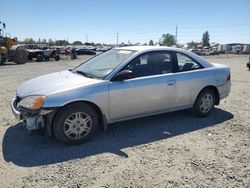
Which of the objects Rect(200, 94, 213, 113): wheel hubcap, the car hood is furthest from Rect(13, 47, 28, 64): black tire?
Rect(200, 94, 213, 113): wheel hubcap

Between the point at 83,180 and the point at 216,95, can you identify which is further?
the point at 216,95

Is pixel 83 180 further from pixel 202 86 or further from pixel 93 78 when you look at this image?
pixel 202 86

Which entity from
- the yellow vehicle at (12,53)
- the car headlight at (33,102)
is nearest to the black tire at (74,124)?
the car headlight at (33,102)

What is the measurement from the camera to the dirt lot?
309 cm

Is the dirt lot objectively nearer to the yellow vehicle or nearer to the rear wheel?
the yellow vehicle

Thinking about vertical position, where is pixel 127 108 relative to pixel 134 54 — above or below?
below

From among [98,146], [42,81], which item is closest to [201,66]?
[98,146]

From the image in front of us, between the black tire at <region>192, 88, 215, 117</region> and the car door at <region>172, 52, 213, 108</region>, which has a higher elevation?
the car door at <region>172, 52, 213, 108</region>

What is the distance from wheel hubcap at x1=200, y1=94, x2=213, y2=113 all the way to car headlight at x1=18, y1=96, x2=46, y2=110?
3300 millimetres

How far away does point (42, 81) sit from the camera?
4.51m

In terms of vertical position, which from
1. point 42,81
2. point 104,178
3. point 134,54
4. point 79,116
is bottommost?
point 104,178

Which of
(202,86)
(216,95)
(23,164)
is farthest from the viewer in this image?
(216,95)

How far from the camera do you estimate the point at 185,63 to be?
5168mm

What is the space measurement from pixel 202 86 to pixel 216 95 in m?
0.57
